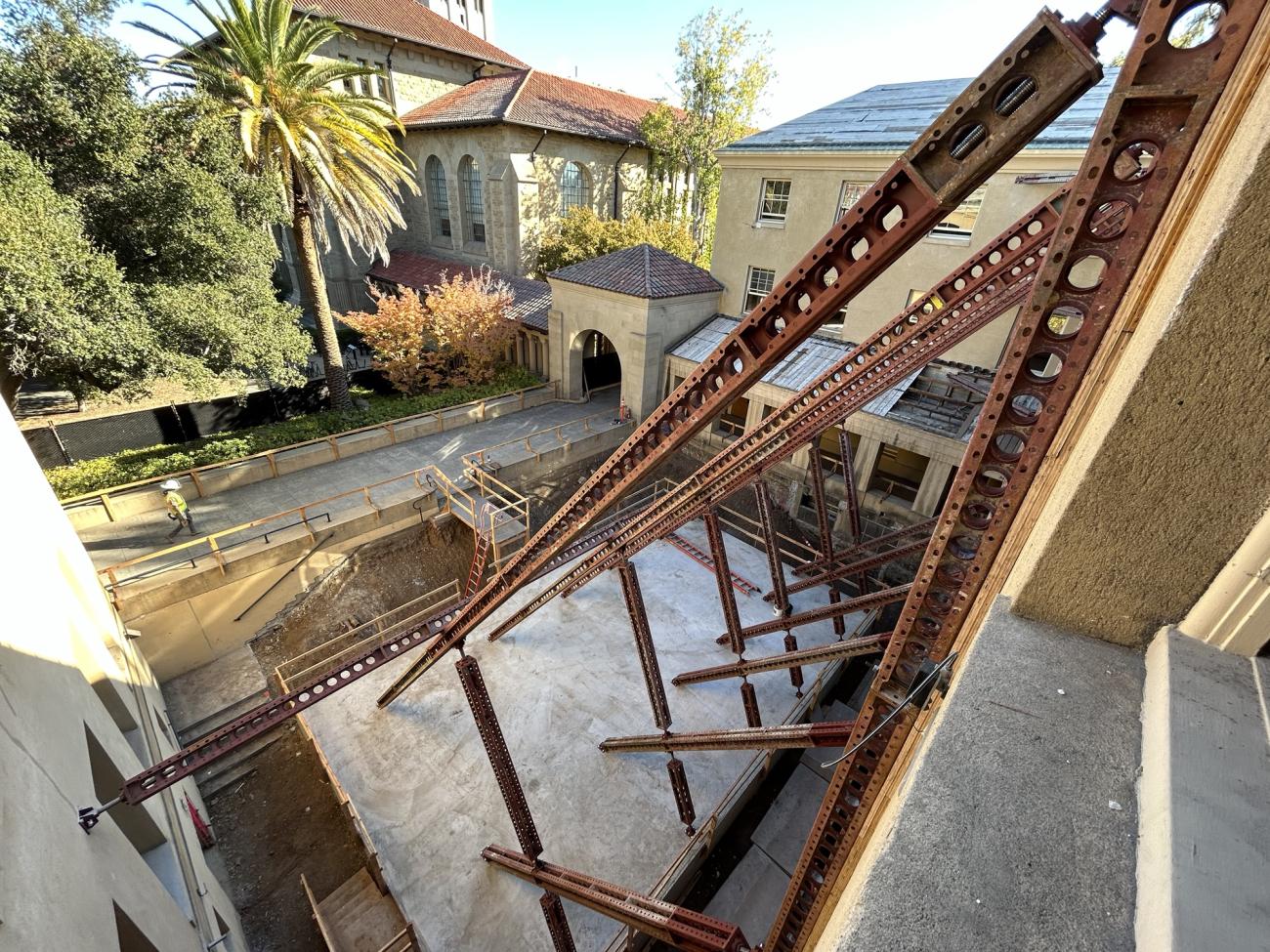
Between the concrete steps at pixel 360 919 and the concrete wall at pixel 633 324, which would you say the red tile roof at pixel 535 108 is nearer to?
the concrete wall at pixel 633 324

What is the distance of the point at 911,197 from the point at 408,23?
122ft

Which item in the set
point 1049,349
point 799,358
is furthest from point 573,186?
point 1049,349

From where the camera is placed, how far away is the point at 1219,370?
5.90 ft

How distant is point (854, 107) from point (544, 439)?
16.5 metres

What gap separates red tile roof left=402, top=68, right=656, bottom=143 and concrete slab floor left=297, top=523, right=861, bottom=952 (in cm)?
2414

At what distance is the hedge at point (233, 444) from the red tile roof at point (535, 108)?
14.5 meters

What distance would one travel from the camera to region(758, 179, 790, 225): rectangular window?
60.1ft

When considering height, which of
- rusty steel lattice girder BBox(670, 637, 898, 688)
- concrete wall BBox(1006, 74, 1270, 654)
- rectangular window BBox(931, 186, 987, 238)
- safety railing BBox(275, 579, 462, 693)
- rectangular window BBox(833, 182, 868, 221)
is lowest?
safety railing BBox(275, 579, 462, 693)

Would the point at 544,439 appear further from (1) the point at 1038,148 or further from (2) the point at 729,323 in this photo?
(1) the point at 1038,148

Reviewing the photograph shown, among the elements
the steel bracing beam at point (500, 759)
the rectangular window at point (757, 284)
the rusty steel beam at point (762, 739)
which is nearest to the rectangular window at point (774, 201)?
the rectangular window at point (757, 284)

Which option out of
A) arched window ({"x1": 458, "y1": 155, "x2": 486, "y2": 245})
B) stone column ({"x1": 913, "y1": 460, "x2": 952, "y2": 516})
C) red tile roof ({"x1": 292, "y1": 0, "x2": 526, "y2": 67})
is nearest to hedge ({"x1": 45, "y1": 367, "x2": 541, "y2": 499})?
arched window ({"x1": 458, "y1": 155, "x2": 486, "y2": 245})

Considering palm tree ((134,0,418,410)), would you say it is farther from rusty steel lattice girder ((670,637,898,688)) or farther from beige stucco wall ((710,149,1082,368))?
rusty steel lattice girder ((670,637,898,688))

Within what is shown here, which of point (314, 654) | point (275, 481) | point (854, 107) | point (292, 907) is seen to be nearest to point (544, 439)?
point (275, 481)

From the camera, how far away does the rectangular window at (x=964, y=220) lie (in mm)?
14633
